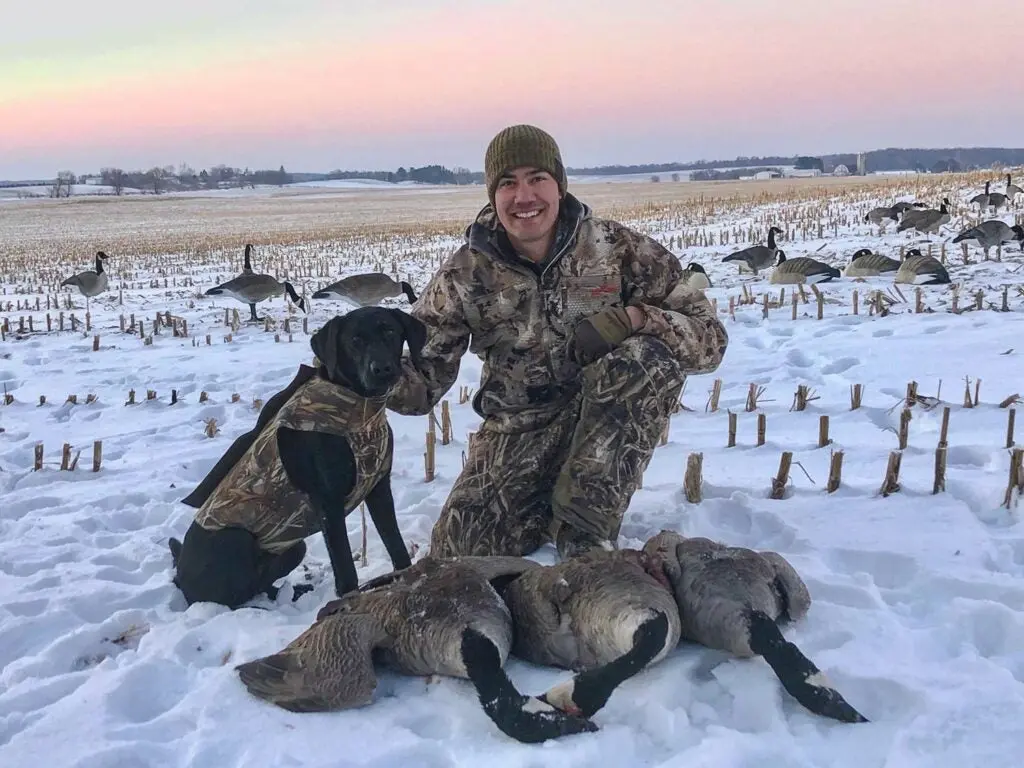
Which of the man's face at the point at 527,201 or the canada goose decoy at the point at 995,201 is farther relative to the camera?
the canada goose decoy at the point at 995,201

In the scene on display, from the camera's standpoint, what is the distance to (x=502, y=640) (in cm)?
255

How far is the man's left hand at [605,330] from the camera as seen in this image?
3514mm

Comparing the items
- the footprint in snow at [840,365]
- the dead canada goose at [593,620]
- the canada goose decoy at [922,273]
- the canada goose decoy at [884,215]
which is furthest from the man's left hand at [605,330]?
the canada goose decoy at [884,215]

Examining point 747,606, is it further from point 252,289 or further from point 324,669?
point 252,289

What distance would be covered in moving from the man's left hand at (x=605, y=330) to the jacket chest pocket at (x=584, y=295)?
0.20 metres

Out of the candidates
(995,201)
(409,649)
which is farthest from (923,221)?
(409,649)

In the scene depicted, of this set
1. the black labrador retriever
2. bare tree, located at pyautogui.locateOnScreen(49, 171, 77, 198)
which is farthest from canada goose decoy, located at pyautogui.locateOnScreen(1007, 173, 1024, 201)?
bare tree, located at pyautogui.locateOnScreen(49, 171, 77, 198)

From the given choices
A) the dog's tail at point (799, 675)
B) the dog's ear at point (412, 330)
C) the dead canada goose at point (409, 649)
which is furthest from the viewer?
the dog's ear at point (412, 330)

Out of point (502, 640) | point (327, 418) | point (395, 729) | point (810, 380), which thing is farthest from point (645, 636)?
point (810, 380)

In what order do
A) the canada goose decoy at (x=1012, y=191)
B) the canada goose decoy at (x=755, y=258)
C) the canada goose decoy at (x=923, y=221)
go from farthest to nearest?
the canada goose decoy at (x=1012, y=191) → the canada goose decoy at (x=923, y=221) → the canada goose decoy at (x=755, y=258)

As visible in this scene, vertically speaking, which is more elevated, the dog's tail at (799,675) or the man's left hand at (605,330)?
the man's left hand at (605,330)

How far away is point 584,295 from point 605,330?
347 mm

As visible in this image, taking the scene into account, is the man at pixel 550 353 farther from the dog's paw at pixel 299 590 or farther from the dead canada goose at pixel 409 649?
the dead canada goose at pixel 409 649

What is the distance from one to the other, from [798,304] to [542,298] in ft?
20.2
